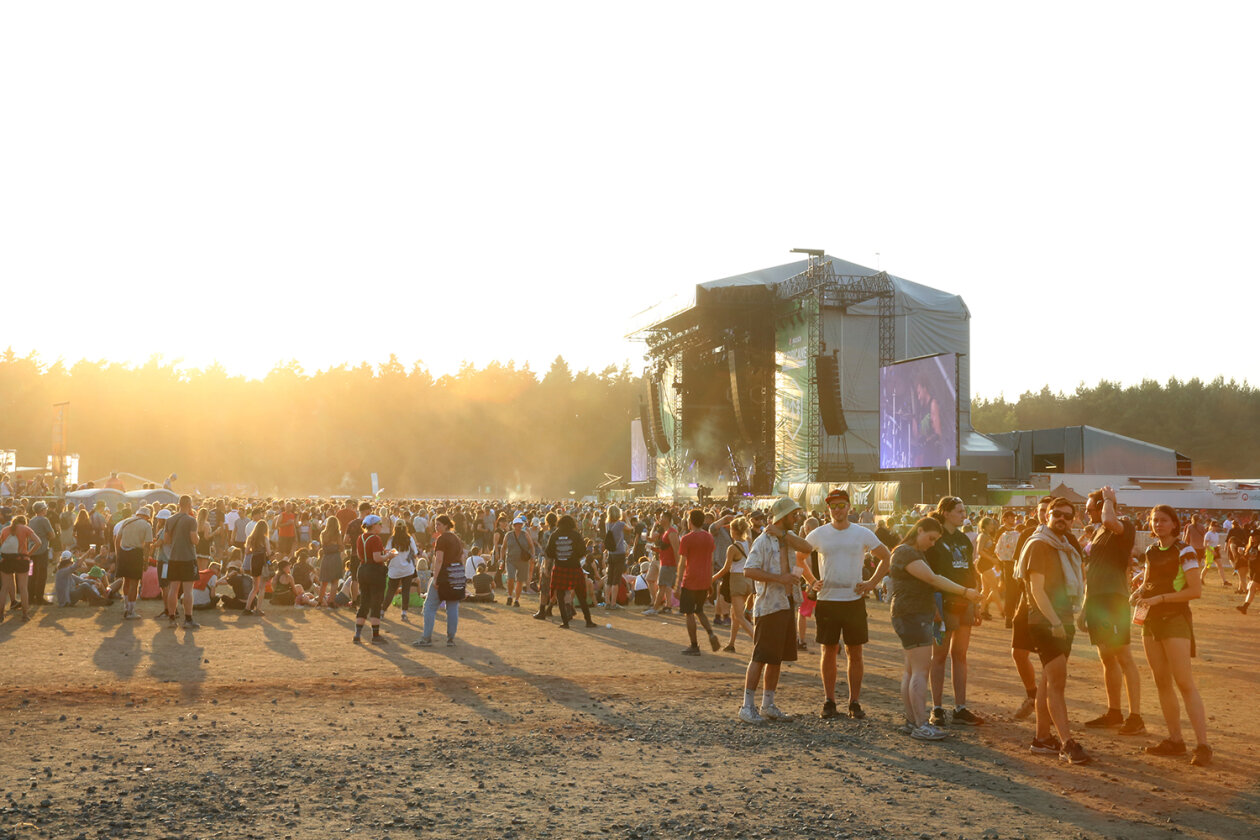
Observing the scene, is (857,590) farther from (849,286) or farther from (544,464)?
(544,464)

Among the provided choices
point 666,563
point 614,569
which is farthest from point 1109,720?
point 614,569

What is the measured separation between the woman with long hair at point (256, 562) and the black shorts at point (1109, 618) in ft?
36.4

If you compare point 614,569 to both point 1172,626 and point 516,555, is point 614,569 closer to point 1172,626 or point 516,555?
point 516,555

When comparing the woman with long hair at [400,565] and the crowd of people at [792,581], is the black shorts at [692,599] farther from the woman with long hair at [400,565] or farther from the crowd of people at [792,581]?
the woman with long hair at [400,565]

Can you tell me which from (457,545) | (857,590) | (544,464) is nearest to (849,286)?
(457,545)

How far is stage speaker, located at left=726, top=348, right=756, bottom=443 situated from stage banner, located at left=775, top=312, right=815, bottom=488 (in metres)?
1.24

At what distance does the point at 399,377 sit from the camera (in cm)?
9212

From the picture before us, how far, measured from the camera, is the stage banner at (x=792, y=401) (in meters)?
37.4

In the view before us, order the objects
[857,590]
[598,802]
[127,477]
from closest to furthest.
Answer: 1. [598,802]
2. [857,590]
3. [127,477]

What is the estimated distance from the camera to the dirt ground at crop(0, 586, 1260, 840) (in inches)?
191

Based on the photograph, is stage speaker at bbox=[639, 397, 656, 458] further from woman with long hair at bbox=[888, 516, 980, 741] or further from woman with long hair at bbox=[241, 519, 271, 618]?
woman with long hair at bbox=[888, 516, 980, 741]

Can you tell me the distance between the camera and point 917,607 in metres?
6.75

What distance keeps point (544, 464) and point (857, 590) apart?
8277cm

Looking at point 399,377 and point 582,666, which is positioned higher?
point 399,377
